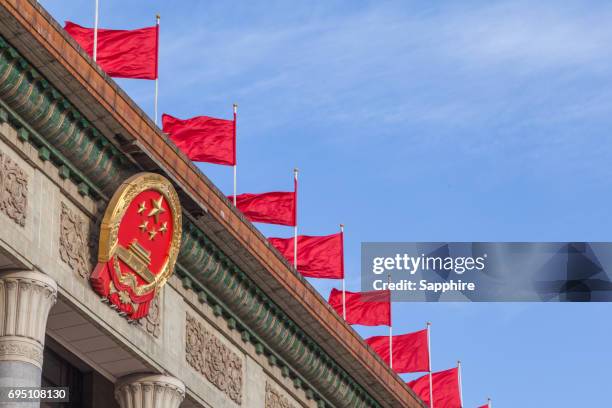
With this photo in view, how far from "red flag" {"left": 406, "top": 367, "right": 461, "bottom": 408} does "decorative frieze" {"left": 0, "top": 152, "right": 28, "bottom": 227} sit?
23.4 meters

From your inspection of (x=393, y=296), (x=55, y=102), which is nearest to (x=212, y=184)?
(x=55, y=102)

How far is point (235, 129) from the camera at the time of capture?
51.2m

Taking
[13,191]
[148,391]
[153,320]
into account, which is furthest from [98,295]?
[13,191]

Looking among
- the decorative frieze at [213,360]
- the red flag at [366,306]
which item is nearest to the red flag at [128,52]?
the decorative frieze at [213,360]

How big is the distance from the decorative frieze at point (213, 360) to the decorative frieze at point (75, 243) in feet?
15.7

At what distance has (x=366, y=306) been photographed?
193 feet

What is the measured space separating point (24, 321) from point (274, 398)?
11.7m

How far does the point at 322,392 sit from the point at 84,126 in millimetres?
13316

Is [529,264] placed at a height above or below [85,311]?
above

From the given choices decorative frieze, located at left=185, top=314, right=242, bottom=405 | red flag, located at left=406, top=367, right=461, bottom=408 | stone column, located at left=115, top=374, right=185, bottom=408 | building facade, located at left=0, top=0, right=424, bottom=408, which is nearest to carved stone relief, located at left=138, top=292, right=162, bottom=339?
building facade, located at left=0, top=0, right=424, bottom=408

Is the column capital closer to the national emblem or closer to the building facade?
the building facade

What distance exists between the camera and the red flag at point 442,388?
204ft

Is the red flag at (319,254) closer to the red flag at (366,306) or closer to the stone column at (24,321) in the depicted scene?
the red flag at (366,306)

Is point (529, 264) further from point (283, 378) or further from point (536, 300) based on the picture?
point (283, 378)
